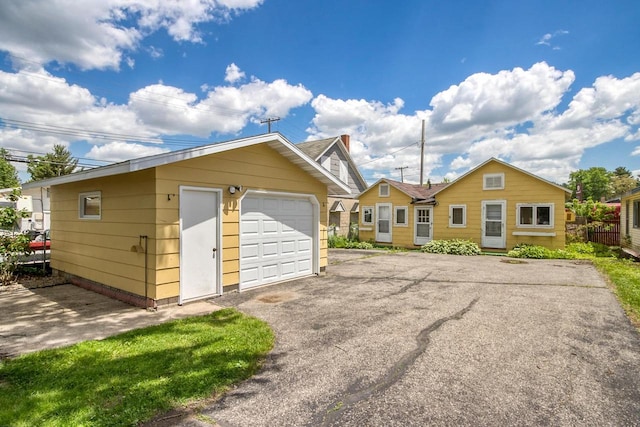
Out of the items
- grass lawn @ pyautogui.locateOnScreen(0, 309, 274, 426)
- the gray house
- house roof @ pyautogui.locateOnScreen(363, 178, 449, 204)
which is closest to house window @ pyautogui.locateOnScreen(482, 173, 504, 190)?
house roof @ pyautogui.locateOnScreen(363, 178, 449, 204)

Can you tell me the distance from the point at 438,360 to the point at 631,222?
16114mm

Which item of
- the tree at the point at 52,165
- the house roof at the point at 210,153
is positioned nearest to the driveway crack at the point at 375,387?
the house roof at the point at 210,153

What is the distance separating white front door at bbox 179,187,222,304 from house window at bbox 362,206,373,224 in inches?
521

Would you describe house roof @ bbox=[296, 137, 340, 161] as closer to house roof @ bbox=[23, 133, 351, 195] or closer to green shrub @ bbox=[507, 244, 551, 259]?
house roof @ bbox=[23, 133, 351, 195]

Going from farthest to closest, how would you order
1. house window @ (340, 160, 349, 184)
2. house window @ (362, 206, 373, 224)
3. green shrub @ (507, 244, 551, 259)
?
house window @ (340, 160, 349, 184) < house window @ (362, 206, 373, 224) < green shrub @ (507, 244, 551, 259)

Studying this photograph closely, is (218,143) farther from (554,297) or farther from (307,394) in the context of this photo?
(554,297)

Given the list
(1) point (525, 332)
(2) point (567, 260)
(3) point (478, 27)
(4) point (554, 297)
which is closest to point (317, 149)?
(3) point (478, 27)

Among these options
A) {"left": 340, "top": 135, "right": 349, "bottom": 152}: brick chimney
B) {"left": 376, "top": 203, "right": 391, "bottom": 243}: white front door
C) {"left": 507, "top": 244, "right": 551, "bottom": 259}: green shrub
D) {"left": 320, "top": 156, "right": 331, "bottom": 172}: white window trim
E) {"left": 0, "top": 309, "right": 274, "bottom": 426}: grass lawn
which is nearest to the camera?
{"left": 0, "top": 309, "right": 274, "bottom": 426}: grass lawn

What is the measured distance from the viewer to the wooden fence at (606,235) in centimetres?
1662

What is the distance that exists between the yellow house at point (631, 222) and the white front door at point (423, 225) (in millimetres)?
7941

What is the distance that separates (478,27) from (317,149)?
1303 cm

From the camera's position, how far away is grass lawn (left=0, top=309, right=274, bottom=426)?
2.78 m

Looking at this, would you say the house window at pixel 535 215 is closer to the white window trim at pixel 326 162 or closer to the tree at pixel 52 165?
the white window trim at pixel 326 162

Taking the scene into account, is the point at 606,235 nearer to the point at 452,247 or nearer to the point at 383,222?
the point at 452,247
